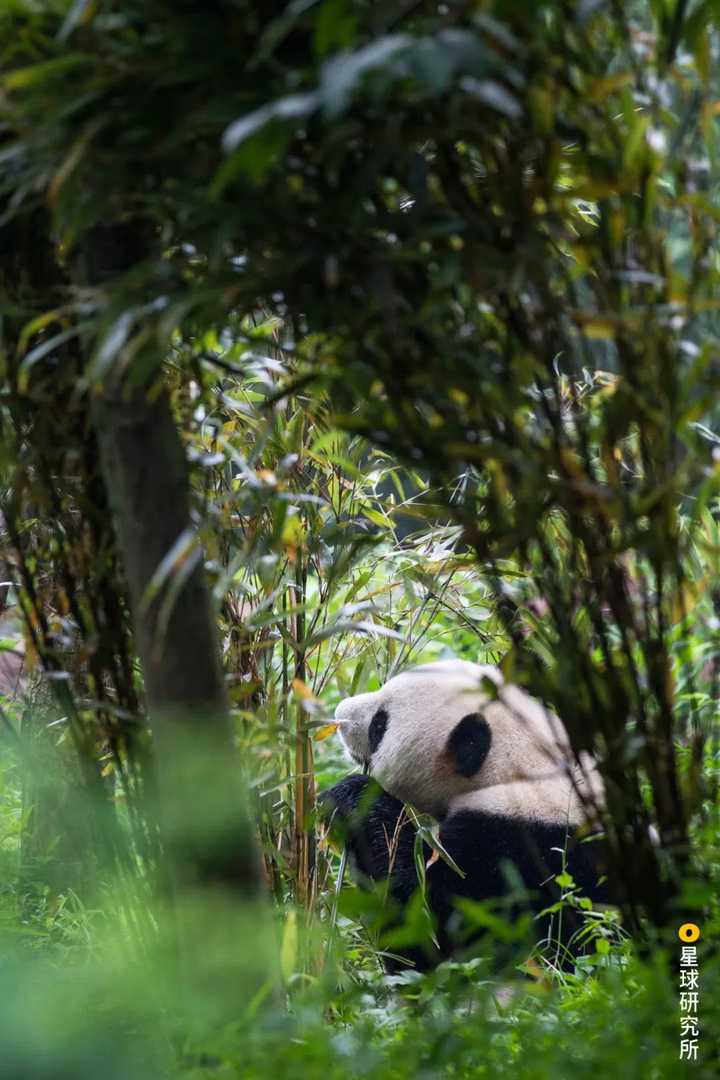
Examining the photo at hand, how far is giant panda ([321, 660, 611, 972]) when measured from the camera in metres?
2.17

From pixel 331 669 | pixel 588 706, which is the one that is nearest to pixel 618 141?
pixel 588 706

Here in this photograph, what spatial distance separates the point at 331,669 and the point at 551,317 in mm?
1262

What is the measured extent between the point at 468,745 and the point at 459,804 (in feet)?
0.39

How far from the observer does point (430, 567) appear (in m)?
1.97

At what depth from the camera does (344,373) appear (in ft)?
3.65

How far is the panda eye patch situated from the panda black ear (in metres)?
0.17

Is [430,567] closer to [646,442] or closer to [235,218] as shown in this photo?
[646,442]
